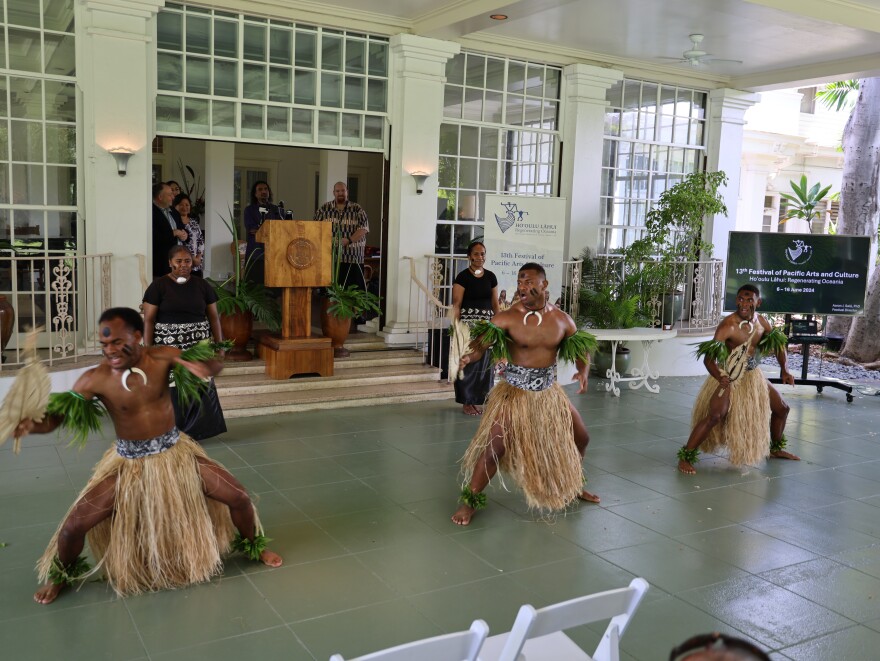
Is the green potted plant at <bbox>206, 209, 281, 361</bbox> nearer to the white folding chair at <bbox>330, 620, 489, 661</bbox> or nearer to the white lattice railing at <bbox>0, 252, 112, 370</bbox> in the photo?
the white lattice railing at <bbox>0, 252, 112, 370</bbox>

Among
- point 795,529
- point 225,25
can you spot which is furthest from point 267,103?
point 795,529

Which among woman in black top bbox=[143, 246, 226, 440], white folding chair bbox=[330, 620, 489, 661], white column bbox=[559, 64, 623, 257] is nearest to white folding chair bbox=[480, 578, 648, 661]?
white folding chair bbox=[330, 620, 489, 661]

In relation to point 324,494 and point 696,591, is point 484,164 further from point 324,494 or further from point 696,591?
point 696,591

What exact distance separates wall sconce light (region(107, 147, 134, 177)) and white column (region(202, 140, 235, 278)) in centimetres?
351

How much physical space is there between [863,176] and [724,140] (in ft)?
6.93

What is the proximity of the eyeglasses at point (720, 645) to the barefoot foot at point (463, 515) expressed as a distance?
346cm

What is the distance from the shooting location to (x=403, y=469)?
6.04m

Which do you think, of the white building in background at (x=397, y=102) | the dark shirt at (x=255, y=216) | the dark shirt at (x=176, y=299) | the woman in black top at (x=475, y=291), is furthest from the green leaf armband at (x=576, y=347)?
the dark shirt at (x=255, y=216)

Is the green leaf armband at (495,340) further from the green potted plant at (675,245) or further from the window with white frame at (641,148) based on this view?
the window with white frame at (641,148)

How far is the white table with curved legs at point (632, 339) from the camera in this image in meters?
8.92

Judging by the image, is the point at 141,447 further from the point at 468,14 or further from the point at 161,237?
the point at 468,14

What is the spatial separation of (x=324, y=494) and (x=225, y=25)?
5.05m

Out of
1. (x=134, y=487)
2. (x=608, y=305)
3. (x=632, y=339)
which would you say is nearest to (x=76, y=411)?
(x=134, y=487)

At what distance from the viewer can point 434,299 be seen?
877 centimetres
